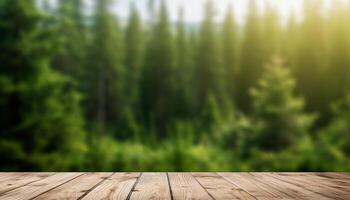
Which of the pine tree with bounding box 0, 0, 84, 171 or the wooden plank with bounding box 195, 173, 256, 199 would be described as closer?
the wooden plank with bounding box 195, 173, 256, 199

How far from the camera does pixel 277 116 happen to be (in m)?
13.7

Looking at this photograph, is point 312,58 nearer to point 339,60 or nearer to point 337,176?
point 339,60

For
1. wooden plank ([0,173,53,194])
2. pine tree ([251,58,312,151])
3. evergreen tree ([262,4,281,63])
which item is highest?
evergreen tree ([262,4,281,63])

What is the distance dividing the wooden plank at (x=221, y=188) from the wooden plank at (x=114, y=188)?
0.36m

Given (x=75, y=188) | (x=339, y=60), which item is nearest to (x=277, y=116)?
(x=75, y=188)

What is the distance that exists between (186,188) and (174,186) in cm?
9

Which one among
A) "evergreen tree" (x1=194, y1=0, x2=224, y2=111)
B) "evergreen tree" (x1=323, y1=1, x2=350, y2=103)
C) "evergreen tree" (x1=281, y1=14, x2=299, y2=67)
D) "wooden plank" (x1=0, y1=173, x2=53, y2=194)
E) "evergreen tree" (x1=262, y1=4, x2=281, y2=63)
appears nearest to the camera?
"wooden plank" (x1=0, y1=173, x2=53, y2=194)

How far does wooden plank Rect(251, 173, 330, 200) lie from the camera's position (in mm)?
1812

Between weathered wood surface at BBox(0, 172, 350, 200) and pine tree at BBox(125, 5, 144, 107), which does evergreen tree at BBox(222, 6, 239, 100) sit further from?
weathered wood surface at BBox(0, 172, 350, 200)

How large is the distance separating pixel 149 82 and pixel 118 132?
18.1ft

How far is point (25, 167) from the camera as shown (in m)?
13.1

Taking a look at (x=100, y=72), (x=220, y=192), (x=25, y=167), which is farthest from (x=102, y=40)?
(x=220, y=192)

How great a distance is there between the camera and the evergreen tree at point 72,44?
23753mm

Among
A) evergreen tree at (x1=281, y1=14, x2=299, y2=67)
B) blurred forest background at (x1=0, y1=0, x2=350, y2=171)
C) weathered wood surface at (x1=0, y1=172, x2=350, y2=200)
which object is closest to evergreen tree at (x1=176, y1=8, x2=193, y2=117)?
blurred forest background at (x1=0, y1=0, x2=350, y2=171)
